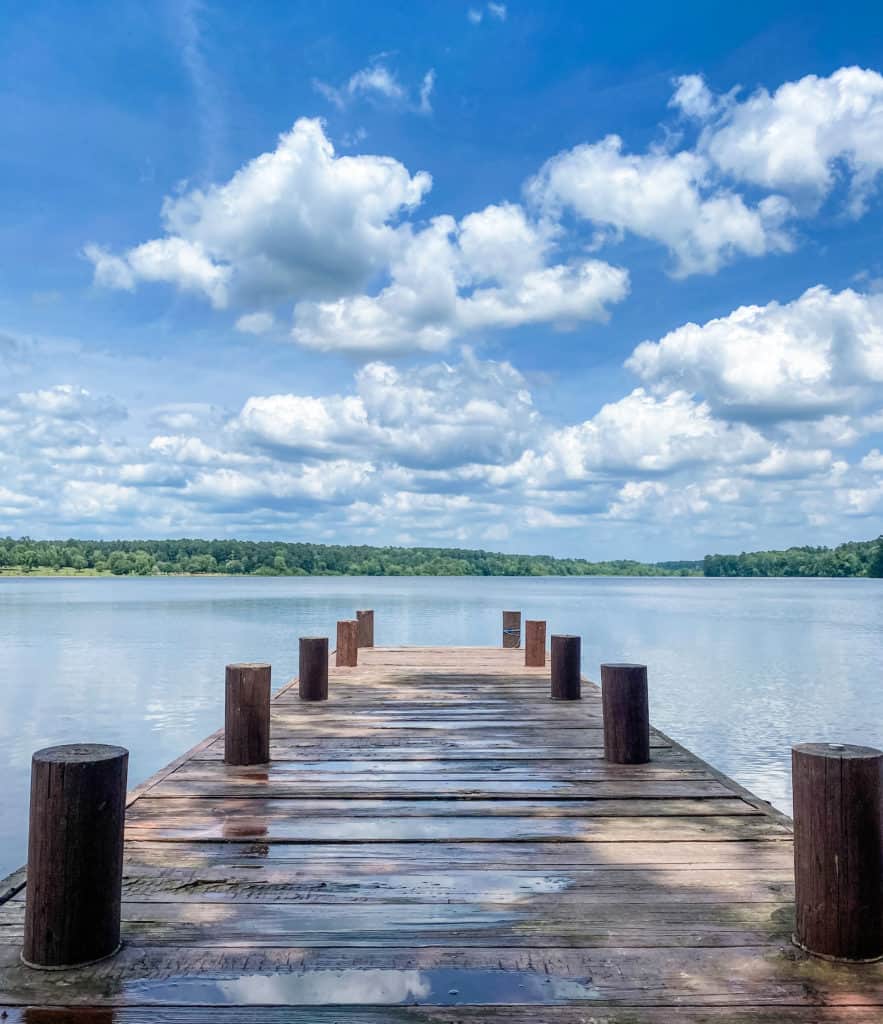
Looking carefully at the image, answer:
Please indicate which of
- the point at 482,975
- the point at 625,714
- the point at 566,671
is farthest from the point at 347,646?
the point at 482,975

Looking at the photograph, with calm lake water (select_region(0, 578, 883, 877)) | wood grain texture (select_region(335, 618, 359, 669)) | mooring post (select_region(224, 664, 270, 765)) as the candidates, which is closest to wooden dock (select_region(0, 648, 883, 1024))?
mooring post (select_region(224, 664, 270, 765))

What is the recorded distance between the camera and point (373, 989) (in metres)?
3.00

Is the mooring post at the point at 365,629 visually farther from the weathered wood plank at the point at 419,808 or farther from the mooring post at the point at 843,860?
the mooring post at the point at 843,860

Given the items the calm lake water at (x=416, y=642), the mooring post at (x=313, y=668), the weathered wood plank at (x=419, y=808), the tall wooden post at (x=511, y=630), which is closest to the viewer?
the weathered wood plank at (x=419, y=808)

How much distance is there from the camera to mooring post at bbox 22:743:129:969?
3.12 metres

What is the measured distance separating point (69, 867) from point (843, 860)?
9.76ft

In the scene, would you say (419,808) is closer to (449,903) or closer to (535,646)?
(449,903)

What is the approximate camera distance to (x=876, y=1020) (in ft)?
9.04

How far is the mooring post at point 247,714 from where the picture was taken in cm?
638

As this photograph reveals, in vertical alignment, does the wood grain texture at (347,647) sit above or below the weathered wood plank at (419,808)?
above

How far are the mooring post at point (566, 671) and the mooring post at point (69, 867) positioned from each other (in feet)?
22.9

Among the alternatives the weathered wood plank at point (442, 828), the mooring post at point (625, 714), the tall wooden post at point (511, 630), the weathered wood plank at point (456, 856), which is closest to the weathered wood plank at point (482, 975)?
the weathered wood plank at point (456, 856)

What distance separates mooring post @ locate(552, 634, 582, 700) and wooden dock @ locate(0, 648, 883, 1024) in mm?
3074

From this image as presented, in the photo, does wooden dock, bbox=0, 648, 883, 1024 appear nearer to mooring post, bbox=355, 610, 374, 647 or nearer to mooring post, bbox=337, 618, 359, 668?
mooring post, bbox=337, 618, 359, 668
